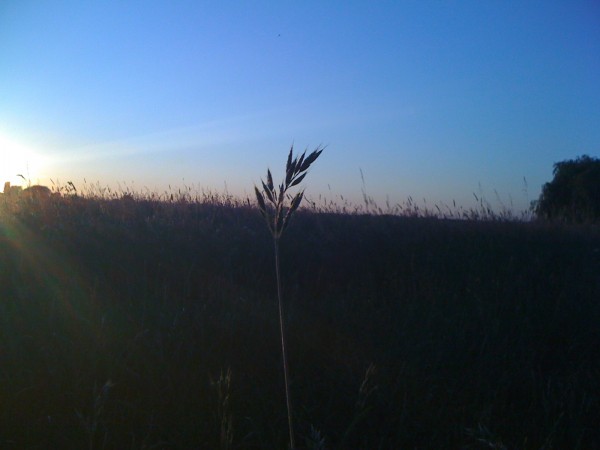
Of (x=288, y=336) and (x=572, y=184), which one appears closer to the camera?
(x=288, y=336)

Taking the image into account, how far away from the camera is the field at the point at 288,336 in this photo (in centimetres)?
303

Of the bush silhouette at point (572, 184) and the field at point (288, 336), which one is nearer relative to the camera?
the field at point (288, 336)

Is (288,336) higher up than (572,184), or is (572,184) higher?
(572,184)

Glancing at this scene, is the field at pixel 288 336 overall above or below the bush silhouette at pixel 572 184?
below

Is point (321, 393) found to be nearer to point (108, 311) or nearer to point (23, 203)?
point (108, 311)

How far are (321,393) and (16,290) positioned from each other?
2.48 m

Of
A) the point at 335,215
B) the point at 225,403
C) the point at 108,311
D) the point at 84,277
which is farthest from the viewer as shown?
the point at 335,215

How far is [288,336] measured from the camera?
12.9ft

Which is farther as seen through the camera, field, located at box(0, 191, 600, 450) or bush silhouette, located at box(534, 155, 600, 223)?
bush silhouette, located at box(534, 155, 600, 223)

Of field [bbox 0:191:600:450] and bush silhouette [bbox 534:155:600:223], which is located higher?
bush silhouette [bbox 534:155:600:223]

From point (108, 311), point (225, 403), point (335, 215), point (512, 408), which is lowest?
point (512, 408)

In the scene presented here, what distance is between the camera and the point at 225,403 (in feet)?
9.30

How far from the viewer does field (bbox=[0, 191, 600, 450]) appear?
119 inches

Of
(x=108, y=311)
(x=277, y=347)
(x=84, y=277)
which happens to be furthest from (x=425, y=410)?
(x=84, y=277)
